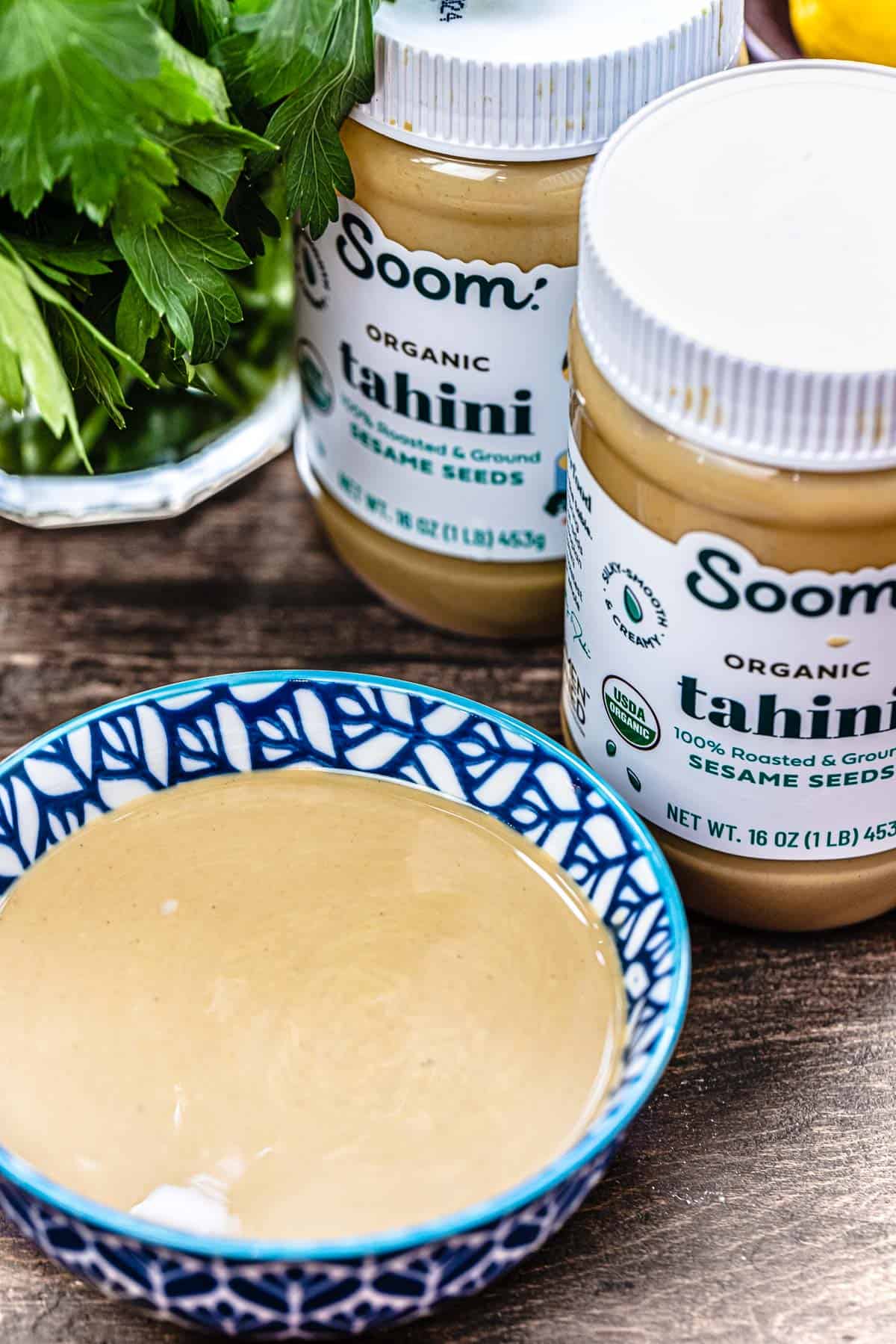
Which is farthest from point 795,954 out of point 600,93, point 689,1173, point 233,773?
point 600,93

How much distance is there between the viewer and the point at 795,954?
0.72 m

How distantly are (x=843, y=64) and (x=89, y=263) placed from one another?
11.5 inches

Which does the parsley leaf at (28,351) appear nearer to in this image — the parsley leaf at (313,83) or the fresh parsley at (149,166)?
the fresh parsley at (149,166)

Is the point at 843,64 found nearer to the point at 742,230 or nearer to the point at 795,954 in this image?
the point at 742,230

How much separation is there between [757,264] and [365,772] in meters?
A: 0.25

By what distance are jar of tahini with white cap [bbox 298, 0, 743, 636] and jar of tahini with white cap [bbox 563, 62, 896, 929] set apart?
3cm

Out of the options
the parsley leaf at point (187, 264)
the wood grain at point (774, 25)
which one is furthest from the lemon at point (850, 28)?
the parsley leaf at point (187, 264)

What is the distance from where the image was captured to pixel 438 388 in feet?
2.43

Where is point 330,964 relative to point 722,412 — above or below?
below

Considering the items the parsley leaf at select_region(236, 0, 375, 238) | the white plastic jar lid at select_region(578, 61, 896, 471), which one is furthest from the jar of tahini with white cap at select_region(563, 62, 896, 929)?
the parsley leaf at select_region(236, 0, 375, 238)

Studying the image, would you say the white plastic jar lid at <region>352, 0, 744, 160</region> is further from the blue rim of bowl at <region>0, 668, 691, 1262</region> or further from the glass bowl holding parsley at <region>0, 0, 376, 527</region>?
the blue rim of bowl at <region>0, 668, 691, 1262</region>

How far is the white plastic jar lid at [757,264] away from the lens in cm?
56

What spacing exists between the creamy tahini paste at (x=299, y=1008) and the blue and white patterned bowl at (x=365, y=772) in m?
0.01

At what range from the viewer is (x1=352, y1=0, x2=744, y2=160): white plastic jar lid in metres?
0.66
